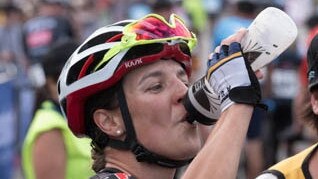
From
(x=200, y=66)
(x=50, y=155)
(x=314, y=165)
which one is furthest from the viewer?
(x=200, y=66)

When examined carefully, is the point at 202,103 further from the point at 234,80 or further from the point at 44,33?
the point at 44,33

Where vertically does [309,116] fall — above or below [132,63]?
below

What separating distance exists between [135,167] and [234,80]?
52 centimetres

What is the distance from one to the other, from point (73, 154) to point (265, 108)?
246 cm

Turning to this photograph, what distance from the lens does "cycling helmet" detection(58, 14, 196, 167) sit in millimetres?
3684

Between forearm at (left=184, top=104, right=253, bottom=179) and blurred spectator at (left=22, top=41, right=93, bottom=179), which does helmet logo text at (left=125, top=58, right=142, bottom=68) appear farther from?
blurred spectator at (left=22, top=41, right=93, bottom=179)

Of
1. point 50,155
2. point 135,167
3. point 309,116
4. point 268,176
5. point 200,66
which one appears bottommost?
point 200,66

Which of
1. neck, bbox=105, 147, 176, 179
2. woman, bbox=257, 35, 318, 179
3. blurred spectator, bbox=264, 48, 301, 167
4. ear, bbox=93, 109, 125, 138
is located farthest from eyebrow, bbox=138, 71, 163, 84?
blurred spectator, bbox=264, 48, 301, 167

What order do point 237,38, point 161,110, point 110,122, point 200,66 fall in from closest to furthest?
point 237,38, point 161,110, point 110,122, point 200,66

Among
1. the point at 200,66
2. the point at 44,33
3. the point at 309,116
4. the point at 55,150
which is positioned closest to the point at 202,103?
the point at 309,116

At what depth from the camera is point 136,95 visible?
370cm

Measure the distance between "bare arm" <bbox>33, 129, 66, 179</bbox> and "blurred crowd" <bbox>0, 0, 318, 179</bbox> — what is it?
2.48 ft

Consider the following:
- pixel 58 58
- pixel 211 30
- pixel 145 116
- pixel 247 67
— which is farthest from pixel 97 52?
pixel 211 30

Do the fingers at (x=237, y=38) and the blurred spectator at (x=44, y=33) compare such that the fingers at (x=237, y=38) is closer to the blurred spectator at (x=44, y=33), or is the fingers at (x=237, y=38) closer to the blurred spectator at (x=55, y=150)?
the blurred spectator at (x=55, y=150)
